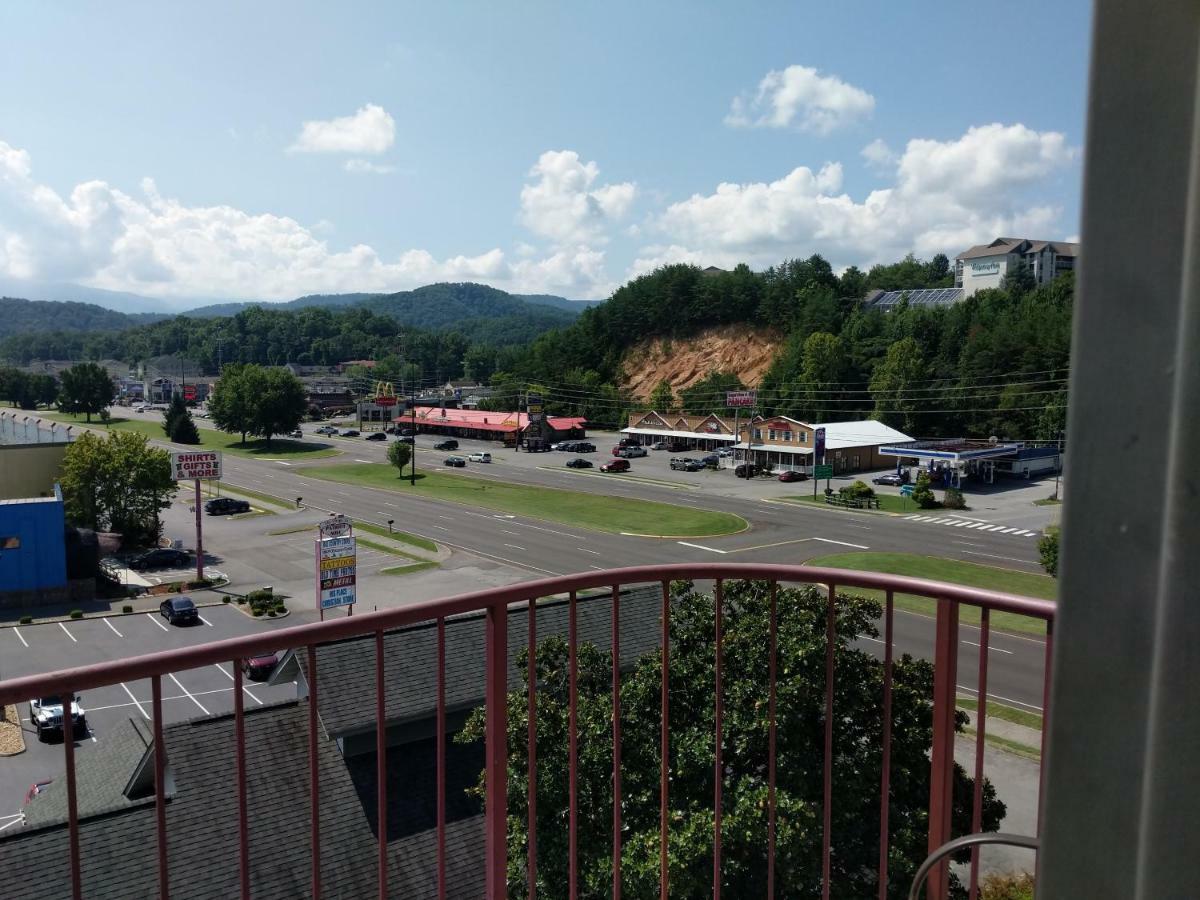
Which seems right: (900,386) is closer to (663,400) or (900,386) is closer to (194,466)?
(663,400)

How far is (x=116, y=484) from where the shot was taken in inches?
1262

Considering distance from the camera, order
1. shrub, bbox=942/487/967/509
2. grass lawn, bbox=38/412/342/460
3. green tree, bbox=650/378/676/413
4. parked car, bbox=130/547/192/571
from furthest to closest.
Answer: green tree, bbox=650/378/676/413 → grass lawn, bbox=38/412/342/460 → shrub, bbox=942/487/967/509 → parked car, bbox=130/547/192/571

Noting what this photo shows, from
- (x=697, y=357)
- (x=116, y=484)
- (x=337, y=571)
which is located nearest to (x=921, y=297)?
(x=697, y=357)

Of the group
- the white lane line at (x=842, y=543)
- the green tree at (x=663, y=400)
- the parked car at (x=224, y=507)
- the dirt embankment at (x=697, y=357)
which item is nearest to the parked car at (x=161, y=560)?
the parked car at (x=224, y=507)

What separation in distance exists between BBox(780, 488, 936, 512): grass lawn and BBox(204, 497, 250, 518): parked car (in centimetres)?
2491

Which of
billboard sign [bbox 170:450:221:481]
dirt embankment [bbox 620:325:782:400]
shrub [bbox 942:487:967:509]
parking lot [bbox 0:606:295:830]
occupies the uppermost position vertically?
dirt embankment [bbox 620:325:782:400]

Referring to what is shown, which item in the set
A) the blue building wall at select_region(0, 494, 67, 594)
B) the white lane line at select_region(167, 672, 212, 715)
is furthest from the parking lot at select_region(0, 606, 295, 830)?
the blue building wall at select_region(0, 494, 67, 594)

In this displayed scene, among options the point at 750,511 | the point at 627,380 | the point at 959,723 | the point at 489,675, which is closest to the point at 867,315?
the point at 627,380

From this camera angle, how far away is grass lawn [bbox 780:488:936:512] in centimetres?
3778

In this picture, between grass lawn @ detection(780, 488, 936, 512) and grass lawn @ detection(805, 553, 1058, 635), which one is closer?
grass lawn @ detection(805, 553, 1058, 635)

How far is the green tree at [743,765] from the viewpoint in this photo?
5.79 metres

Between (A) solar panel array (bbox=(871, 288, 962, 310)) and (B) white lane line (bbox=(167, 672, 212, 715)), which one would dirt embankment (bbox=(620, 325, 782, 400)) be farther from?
(B) white lane line (bbox=(167, 672, 212, 715))

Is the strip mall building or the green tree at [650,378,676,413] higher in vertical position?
the green tree at [650,378,676,413]

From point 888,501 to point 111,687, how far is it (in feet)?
110
